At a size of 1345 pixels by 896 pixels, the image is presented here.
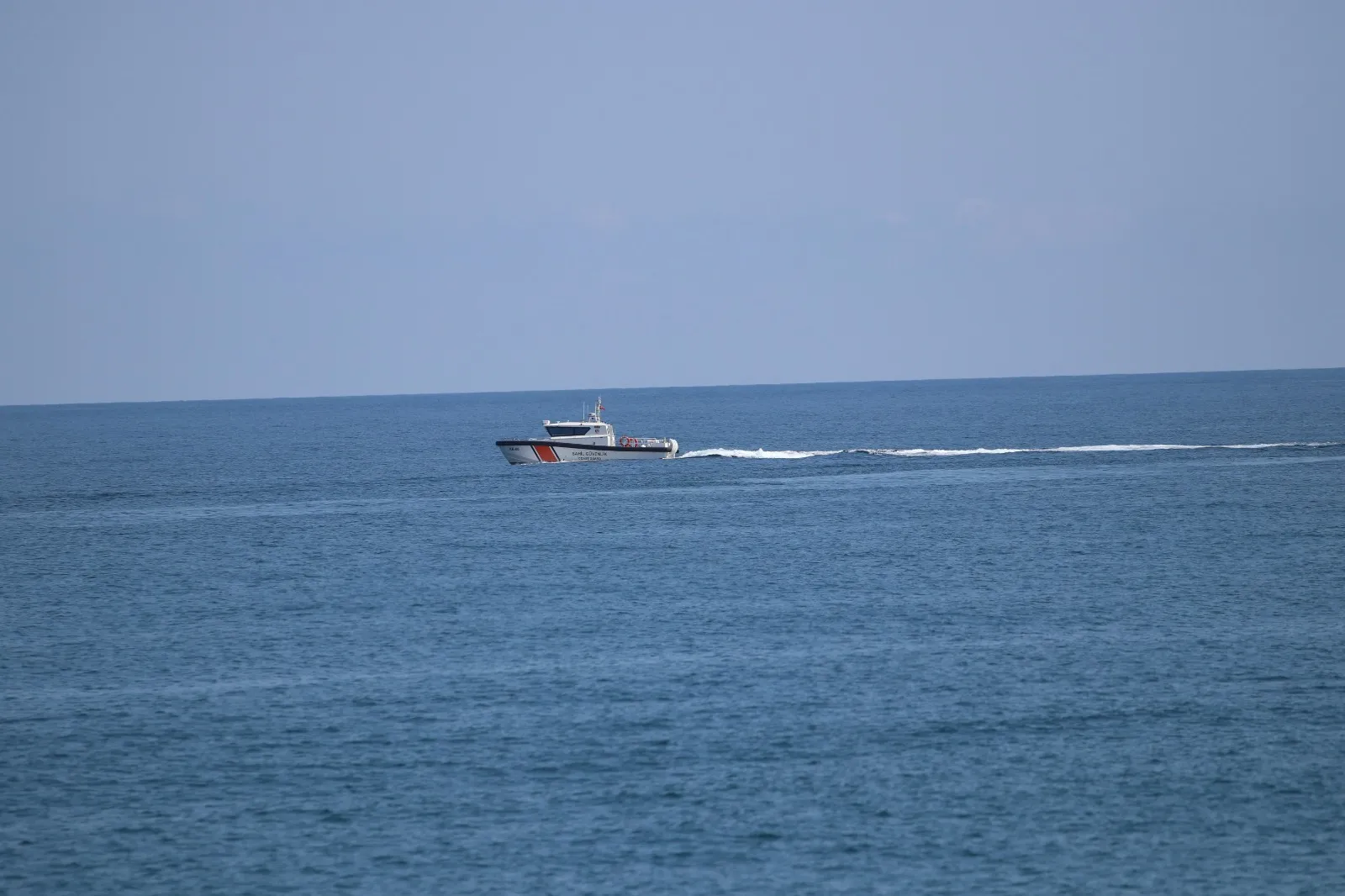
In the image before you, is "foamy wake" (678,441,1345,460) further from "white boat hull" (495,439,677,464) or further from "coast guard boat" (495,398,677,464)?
"white boat hull" (495,439,677,464)

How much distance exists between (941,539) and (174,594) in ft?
157

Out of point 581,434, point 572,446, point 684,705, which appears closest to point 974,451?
point 581,434

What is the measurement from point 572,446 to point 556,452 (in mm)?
1749

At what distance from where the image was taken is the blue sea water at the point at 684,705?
39.8 metres

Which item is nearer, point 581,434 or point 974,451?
point 581,434

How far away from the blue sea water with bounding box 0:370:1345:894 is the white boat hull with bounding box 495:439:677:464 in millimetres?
43870

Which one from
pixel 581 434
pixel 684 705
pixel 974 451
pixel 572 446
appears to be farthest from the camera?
pixel 974 451

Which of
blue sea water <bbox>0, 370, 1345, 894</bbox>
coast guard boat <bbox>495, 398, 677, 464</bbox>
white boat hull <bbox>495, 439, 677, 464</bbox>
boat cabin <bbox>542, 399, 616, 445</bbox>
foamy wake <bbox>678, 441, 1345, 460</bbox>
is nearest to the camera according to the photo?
blue sea water <bbox>0, 370, 1345, 894</bbox>

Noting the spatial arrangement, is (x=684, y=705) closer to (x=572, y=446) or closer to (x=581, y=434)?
(x=572, y=446)

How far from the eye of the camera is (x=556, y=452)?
154625mm

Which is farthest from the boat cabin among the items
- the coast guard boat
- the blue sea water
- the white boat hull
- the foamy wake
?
the blue sea water

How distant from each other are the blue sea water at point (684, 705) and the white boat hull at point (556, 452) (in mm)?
43870

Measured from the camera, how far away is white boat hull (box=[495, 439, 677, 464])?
154 m

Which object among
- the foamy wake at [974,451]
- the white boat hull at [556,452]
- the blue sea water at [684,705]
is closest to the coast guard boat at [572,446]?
the white boat hull at [556,452]
